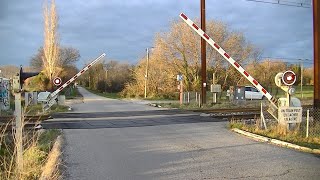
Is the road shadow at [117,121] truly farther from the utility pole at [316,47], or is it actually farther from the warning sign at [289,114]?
the warning sign at [289,114]

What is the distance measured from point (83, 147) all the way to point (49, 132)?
3.83 meters

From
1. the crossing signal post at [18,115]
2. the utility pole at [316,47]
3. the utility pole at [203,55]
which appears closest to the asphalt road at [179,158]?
the crossing signal post at [18,115]

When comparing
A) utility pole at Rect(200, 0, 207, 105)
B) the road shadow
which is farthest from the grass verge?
utility pole at Rect(200, 0, 207, 105)

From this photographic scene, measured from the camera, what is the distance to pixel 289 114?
47.0 feet

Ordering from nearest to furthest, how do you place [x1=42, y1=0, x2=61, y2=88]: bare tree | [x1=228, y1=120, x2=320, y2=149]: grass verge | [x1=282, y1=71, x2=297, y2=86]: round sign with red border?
1. [x1=228, y1=120, x2=320, y2=149]: grass verge
2. [x1=282, y1=71, x2=297, y2=86]: round sign with red border
3. [x1=42, y1=0, x2=61, y2=88]: bare tree

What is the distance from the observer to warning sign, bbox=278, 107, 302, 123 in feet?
46.6

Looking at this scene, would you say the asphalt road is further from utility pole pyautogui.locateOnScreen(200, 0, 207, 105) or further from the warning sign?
utility pole pyautogui.locateOnScreen(200, 0, 207, 105)

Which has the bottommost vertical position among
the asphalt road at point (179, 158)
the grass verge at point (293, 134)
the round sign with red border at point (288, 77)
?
the asphalt road at point (179, 158)

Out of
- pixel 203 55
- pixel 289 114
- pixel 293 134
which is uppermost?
pixel 203 55

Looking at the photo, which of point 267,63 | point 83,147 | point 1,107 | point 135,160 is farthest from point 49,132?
point 267,63

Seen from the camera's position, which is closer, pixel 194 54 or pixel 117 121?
pixel 117 121

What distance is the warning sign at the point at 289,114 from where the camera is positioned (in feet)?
46.6

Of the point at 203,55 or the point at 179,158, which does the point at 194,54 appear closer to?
the point at 203,55

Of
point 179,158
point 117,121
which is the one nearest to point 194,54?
point 117,121
